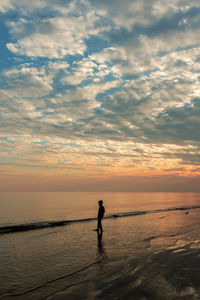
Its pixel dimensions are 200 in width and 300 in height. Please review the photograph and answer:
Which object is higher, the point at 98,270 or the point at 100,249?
the point at 98,270

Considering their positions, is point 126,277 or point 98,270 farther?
point 98,270

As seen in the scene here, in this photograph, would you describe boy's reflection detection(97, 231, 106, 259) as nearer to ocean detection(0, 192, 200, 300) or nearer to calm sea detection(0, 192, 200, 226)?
ocean detection(0, 192, 200, 300)

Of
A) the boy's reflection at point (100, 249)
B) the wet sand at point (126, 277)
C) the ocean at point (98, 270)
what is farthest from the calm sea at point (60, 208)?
the wet sand at point (126, 277)

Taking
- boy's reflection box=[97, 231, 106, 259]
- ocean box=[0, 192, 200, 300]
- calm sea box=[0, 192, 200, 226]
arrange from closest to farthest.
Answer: ocean box=[0, 192, 200, 300], boy's reflection box=[97, 231, 106, 259], calm sea box=[0, 192, 200, 226]

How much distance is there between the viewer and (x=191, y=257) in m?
10.3

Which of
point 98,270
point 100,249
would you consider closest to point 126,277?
point 98,270

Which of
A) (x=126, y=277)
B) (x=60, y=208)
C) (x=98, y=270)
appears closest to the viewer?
(x=126, y=277)

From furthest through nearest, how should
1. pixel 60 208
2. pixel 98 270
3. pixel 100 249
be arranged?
pixel 60 208, pixel 100 249, pixel 98 270

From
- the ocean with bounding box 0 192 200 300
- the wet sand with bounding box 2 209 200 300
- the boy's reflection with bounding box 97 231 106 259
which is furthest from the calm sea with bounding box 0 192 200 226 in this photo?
the wet sand with bounding box 2 209 200 300

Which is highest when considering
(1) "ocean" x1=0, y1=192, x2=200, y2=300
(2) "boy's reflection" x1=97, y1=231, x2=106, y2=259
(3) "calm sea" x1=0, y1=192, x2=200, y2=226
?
(1) "ocean" x1=0, y1=192, x2=200, y2=300

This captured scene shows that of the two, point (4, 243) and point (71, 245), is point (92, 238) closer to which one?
point (71, 245)

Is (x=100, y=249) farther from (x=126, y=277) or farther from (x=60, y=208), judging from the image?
(x=60, y=208)

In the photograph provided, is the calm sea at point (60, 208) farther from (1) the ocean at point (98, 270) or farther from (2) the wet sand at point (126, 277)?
(2) the wet sand at point (126, 277)

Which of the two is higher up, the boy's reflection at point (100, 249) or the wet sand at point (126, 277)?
the wet sand at point (126, 277)
